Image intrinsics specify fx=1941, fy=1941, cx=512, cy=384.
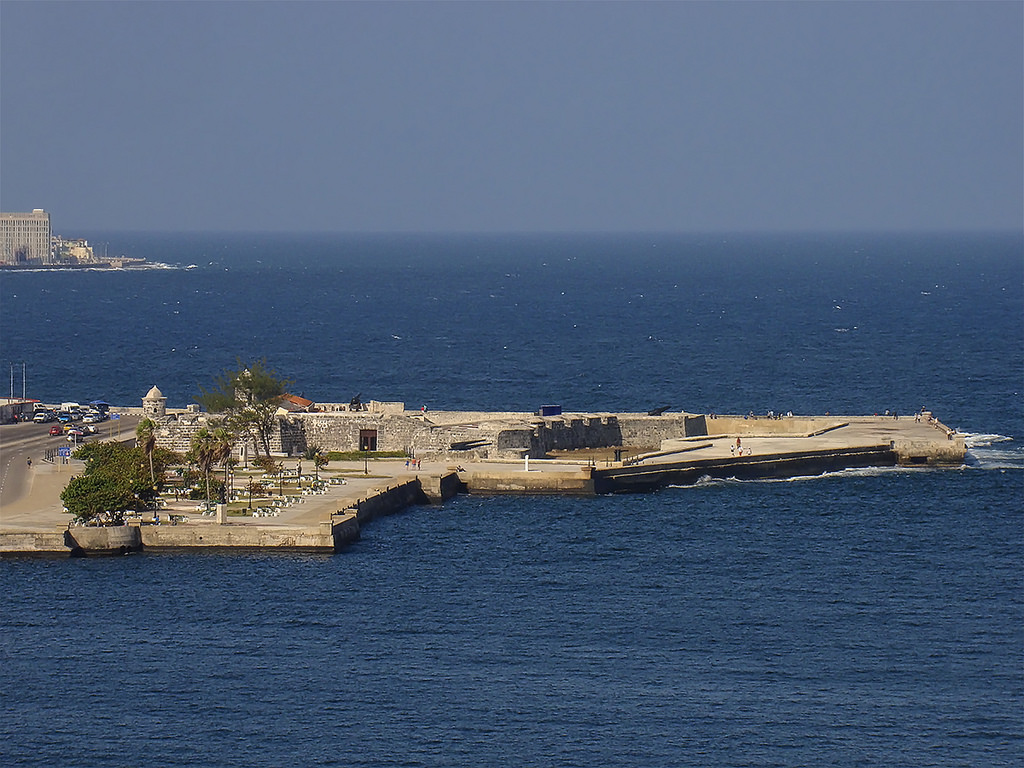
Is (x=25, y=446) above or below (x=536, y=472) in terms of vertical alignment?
above

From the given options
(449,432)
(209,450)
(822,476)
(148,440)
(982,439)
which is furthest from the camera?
(982,439)

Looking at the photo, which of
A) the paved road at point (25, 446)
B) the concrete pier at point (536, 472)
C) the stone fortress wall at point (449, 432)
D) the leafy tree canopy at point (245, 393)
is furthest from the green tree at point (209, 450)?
the leafy tree canopy at point (245, 393)

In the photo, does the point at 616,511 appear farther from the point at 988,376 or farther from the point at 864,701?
the point at 988,376

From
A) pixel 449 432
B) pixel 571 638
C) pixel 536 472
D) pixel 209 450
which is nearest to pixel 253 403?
pixel 449 432

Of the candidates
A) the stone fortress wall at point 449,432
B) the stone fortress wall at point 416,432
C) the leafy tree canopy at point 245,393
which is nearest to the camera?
the leafy tree canopy at point 245,393

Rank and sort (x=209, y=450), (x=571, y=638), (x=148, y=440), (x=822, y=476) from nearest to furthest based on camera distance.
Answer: (x=571, y=638) < (x=209, y=450) < (x=148, y=440) < (x=822, y=476)

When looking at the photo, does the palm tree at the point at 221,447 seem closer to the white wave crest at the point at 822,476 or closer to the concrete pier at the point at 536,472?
the concrete pier at the point at 536,472

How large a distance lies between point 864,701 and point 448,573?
24335 millimetres

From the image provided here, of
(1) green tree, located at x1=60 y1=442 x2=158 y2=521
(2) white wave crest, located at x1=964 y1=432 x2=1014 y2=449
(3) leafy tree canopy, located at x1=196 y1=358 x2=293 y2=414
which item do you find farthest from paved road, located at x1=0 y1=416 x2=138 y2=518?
(2) white wave crest, located at x1=964 y1=432 x2=1014 y2=449

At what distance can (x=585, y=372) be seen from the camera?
558 ft

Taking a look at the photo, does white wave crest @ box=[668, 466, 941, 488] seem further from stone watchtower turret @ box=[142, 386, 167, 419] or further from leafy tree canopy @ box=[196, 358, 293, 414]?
stone watchtower turret @ box=[142, 386, 167, 419]

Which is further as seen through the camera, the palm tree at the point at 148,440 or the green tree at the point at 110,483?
the palm tree at the point at 148,440

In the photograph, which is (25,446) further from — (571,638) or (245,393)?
(571,638)

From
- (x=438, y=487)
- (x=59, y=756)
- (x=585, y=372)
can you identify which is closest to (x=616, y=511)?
(x=438, y=487)
